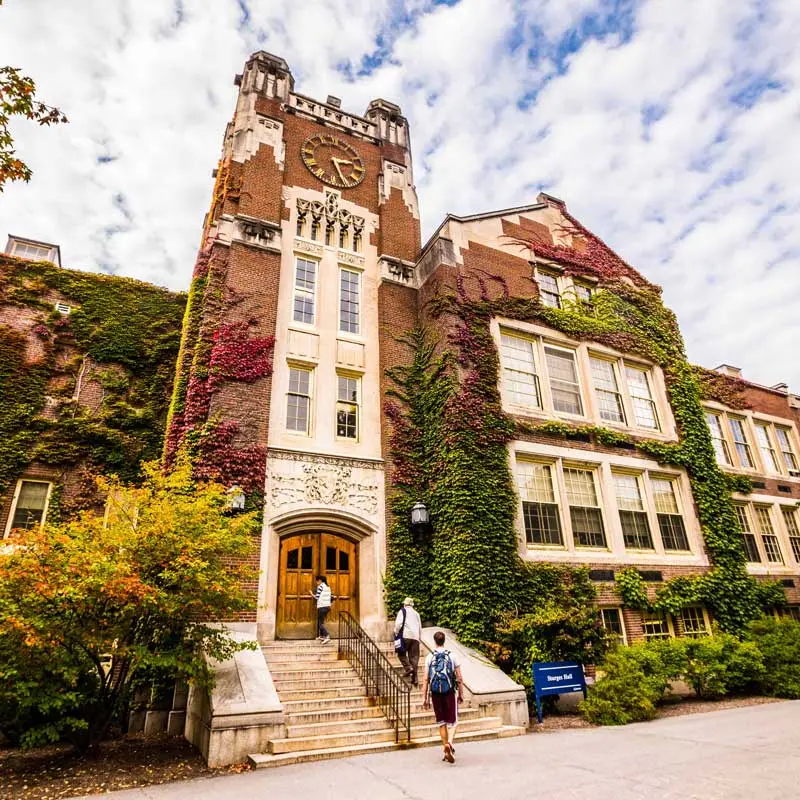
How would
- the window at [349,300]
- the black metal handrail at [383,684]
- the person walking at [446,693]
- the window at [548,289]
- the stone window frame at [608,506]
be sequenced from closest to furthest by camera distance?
1. the person walking at [446,693]
2. the black metal handrail at [383,684]
3. the stone window frame at [608,506]
4. the window at [349,300]
5. the window at [548,289]

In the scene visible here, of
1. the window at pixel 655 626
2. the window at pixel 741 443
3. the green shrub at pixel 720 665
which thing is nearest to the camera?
the green shrub at pixel 720 665

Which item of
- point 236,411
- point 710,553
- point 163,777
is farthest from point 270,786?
Result: point 710,553

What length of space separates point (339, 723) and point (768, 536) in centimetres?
1735

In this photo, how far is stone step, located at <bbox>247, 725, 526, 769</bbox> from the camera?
6969 millimetres

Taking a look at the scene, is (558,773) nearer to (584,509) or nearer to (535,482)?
(535,482)

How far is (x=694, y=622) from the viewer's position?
1465cm

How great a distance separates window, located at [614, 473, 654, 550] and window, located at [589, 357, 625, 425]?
195 cm

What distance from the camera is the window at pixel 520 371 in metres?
15.2

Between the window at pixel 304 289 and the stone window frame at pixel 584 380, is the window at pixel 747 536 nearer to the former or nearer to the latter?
the stone window frame at pixel 584 380

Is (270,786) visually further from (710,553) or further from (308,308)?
(710,553)

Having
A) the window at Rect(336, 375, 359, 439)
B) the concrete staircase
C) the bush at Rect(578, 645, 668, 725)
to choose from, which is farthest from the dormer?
the bush at Rect(578, 645, 668, 725)

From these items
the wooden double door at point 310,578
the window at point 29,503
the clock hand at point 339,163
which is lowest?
the wooden double door at point 310,578

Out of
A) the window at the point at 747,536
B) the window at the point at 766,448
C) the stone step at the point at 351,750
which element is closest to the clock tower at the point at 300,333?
the stone step at the point at 351,750

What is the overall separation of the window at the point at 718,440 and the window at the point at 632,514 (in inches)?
216
